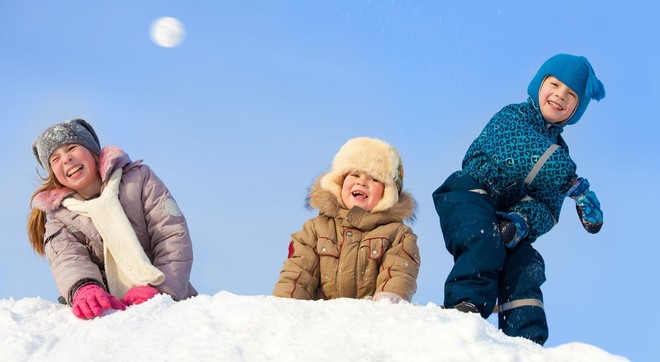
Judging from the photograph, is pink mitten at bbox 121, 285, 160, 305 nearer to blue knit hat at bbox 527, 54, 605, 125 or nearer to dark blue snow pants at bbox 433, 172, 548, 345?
dark blue snow pants at bbox 433, 172, 548, 345

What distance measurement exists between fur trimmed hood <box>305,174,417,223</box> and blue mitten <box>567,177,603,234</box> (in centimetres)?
118

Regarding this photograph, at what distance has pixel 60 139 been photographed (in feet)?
18.7

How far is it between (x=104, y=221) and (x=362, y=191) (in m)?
1.89

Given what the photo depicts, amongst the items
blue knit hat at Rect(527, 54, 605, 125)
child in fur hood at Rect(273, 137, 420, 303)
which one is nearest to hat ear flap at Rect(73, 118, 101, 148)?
child in fur hood at Rect(273, 137, 420, 303)

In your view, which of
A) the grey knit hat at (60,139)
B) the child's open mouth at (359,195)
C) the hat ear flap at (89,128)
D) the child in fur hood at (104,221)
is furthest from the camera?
the hat ear flap at (89,128)

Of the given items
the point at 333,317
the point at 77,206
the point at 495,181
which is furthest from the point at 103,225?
the point at 495,181

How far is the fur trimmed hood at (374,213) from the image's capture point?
556cm

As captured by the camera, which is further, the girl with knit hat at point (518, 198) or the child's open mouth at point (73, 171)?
the child's open mouth at point (73, 171)

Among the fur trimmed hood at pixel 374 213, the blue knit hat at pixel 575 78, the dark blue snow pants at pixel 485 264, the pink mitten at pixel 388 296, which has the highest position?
the blue knit hat at pixel 575 78

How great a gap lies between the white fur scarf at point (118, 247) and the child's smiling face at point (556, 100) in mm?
3105

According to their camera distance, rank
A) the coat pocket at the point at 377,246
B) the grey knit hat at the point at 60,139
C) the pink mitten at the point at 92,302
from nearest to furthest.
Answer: the pink mitten at the point at 92,302 → the coat pocket at the point at 377,246 → the grey knit hat at the point at 60,139

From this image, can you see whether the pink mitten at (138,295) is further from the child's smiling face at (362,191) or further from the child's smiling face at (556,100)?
the child's smiling face at (556,100)

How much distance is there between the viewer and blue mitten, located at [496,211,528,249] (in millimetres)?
5559

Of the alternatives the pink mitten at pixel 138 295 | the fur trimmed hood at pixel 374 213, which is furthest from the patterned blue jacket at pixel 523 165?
the pink mitten at pixel 138 295
